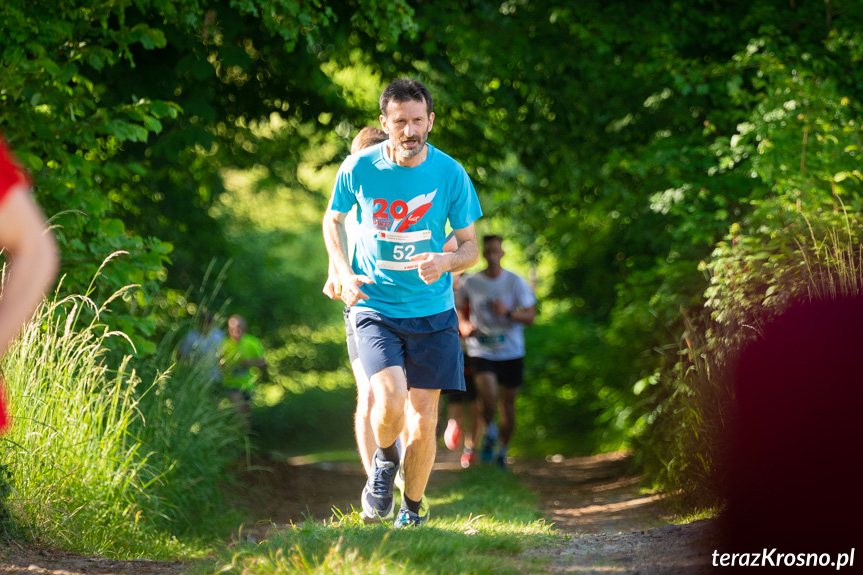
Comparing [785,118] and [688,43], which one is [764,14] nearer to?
[688,43]

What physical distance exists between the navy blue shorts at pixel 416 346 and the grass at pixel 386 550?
0.72 m

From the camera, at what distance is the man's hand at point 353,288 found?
14.4 ft

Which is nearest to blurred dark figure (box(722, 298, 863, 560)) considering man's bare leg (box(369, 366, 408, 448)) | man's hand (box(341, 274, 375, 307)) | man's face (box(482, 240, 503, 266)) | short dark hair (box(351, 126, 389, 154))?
man's bare leg (box(369, 366, 408, 448))

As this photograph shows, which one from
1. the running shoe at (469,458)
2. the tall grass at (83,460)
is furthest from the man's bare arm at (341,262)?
the running shoe at (469,458)

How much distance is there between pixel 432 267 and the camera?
4.24 meters

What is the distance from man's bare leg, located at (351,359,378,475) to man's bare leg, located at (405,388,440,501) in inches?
10.0

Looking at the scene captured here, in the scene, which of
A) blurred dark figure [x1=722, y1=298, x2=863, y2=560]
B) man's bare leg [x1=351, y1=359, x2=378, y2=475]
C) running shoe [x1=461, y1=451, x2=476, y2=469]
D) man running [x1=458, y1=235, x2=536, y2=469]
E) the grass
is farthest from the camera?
running shoe [x1=461, y1=451, x2=476, y2=469]

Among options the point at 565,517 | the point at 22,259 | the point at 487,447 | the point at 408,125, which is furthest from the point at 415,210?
the point at 487,447

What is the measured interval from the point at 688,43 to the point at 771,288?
4082 millimetres

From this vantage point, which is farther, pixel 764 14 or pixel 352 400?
pixel 352 400

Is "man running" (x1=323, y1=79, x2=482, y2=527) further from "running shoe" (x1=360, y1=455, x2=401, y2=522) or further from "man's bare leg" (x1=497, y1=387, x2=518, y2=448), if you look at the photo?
"man's bare leg" (x1=497, y1=387, x2=518, y2=448)

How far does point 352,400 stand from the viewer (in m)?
19.2

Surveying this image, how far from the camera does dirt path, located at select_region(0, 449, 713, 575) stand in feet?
12.2

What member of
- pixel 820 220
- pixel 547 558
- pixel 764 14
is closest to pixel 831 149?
pixel 820 220
